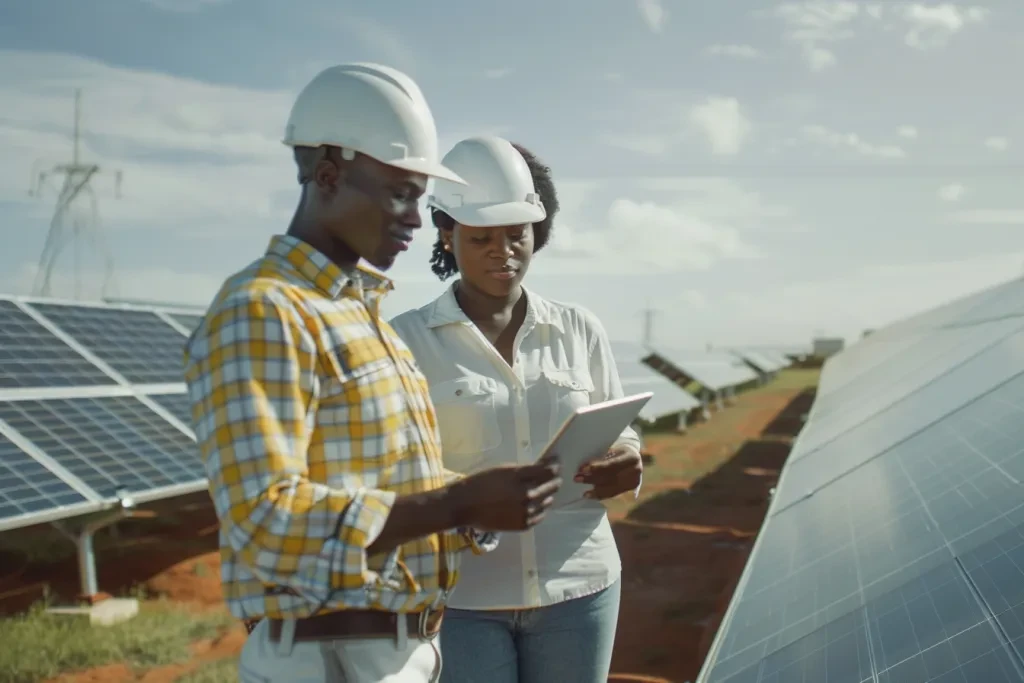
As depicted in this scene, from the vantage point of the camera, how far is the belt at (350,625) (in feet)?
5.08

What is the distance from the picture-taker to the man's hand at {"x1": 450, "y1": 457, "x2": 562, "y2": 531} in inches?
60.0

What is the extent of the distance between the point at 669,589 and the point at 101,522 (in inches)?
209

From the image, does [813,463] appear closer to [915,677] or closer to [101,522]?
[915,677]

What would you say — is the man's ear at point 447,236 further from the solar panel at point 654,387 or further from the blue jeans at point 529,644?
the solar panel at point 654,387

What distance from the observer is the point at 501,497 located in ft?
5.05

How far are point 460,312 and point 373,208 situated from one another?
791 mm

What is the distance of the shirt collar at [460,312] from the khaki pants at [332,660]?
0.95 meters

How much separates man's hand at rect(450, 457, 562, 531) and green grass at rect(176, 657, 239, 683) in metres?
5.66

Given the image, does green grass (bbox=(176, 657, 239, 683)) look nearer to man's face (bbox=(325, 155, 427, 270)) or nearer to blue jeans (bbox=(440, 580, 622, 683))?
blue jeans (bbox=(440, 580, 622, 683))

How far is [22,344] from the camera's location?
344 inches

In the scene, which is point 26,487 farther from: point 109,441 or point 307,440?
point 307,440

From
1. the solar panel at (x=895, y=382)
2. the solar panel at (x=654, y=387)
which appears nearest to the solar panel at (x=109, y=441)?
the solar panel at (x=895, y=382)

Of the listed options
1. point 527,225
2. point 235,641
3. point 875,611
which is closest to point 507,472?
point 527,225

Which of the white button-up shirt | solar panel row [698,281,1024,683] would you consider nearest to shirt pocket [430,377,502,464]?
the white button-up shirt
